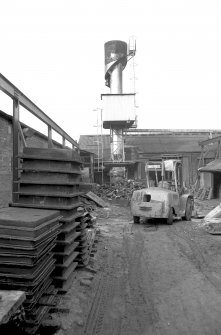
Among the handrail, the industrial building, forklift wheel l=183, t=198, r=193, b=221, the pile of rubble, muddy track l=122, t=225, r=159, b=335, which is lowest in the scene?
muddy track l=122, t=225, r=159, b=335

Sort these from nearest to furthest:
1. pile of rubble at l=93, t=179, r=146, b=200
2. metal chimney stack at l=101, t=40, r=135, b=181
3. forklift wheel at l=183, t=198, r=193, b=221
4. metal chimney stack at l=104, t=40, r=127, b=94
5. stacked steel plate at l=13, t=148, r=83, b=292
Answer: stacked steel plate at l=13, t=148, r=83, b=292
forklift wheel at l=183, t=198, r=193, b=221
pile of rubble at l=93, t=179, r=146, b=200
metal chimney stack at l=101, t=40, r=135, b=181
metal chimney stack at l=104, t=40, r=127, b=94

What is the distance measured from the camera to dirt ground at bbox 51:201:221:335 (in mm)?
4746

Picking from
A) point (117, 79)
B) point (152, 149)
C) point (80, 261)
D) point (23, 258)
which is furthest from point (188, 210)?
point (152, 149)

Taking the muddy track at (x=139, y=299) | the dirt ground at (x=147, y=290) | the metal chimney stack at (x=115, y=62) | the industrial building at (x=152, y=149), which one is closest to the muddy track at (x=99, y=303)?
the dirt ground at (x=147, y=290)

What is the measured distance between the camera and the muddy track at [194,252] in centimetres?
688

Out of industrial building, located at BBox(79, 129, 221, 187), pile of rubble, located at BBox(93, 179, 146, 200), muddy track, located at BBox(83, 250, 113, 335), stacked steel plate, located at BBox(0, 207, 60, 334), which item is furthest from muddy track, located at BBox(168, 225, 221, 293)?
industrial building, located at BBox(79, 129, 221, 187)

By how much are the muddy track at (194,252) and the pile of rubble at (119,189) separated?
34.6 ft

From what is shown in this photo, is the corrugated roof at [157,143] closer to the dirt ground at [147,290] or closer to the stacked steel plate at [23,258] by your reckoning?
the dirt ground at [147,290]

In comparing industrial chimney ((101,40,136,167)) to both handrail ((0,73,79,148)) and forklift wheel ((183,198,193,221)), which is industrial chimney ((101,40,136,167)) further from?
handrail ((0,73,79,148))

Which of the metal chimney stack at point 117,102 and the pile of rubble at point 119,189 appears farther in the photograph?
the metal chimney stack at point 117,102

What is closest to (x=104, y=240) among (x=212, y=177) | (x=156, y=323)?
(x=156, y=323)

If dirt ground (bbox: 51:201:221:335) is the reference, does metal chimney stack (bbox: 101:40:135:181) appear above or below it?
above

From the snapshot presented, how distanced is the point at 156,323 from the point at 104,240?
555 centimetres

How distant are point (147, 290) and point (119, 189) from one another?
60.6ft
